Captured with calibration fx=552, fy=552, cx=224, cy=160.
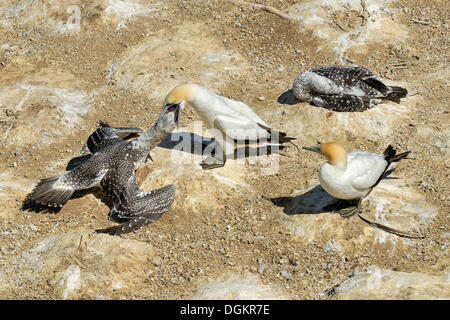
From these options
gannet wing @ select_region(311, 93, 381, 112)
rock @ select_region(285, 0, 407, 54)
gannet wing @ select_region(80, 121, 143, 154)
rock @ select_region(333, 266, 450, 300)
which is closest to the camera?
rock @ select_region(333, 266, 450, 300)

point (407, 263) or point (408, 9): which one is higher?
point (408, 9)

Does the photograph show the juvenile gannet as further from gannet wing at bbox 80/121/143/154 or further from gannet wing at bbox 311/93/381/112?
gannet wing at bbox 80/121/143/154

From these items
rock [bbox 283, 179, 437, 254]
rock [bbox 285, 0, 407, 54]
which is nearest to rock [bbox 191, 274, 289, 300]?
rock [bbox 283, 179, 437, 254]

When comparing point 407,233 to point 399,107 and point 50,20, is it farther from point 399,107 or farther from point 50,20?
point 50,20

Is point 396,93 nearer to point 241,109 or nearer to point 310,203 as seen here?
point 241,109

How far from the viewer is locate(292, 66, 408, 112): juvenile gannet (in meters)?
9.77

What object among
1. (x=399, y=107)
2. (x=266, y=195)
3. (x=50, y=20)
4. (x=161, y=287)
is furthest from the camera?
(x=50, y=20)

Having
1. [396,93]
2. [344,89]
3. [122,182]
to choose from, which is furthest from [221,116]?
[396,93]

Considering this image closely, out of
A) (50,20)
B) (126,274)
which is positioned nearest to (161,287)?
(126,274)

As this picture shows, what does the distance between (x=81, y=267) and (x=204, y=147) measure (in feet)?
10.6

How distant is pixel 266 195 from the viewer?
838 cm

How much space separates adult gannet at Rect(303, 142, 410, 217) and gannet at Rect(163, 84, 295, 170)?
1.50 metres

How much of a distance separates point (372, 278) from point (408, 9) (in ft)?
25.5

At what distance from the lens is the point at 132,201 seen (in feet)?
26.5
